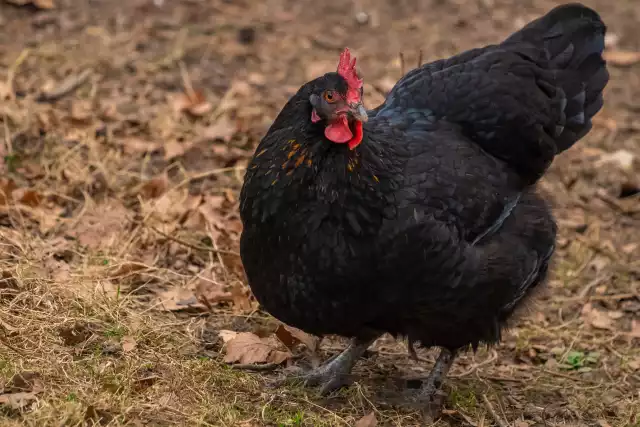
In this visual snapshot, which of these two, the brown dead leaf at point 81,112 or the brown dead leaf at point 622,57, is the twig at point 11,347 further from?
the brown dead leaf at point 622,57

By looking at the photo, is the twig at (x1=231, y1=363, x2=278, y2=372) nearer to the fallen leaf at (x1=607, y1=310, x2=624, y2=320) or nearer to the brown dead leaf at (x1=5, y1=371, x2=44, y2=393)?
the brown dead leaf at (x1=5, y1=371, x2=44, y2=393)

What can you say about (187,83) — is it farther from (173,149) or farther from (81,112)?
(173,149)

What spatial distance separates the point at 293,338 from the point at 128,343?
93cm

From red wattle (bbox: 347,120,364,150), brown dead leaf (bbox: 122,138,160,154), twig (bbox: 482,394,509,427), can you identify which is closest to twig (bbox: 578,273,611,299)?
twig (bbox: 482,394,509,427)

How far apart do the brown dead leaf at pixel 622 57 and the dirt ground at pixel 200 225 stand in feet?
0.08

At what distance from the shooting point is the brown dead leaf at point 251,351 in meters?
4.37

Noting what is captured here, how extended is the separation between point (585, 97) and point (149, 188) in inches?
110

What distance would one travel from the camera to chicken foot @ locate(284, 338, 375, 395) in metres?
4.34

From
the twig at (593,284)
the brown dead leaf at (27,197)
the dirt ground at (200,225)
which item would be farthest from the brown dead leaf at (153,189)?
the twig at (593,284)

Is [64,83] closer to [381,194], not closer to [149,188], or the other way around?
[149,188]

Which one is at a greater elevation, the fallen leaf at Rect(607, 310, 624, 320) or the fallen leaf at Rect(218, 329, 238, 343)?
the fallen leaf at Rect(218, 329, 238, 343)

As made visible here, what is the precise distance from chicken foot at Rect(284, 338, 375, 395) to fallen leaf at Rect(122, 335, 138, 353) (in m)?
0.76

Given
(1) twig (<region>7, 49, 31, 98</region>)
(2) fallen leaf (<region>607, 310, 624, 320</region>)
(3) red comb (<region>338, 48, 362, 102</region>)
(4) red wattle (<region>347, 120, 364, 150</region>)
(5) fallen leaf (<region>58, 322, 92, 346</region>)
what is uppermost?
(3) red comb (<region>338, 48, 362, 102</region>)

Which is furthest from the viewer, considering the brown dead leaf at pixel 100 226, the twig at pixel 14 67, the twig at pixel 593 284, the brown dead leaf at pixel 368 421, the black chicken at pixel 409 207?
the twig at pixel 14 67
